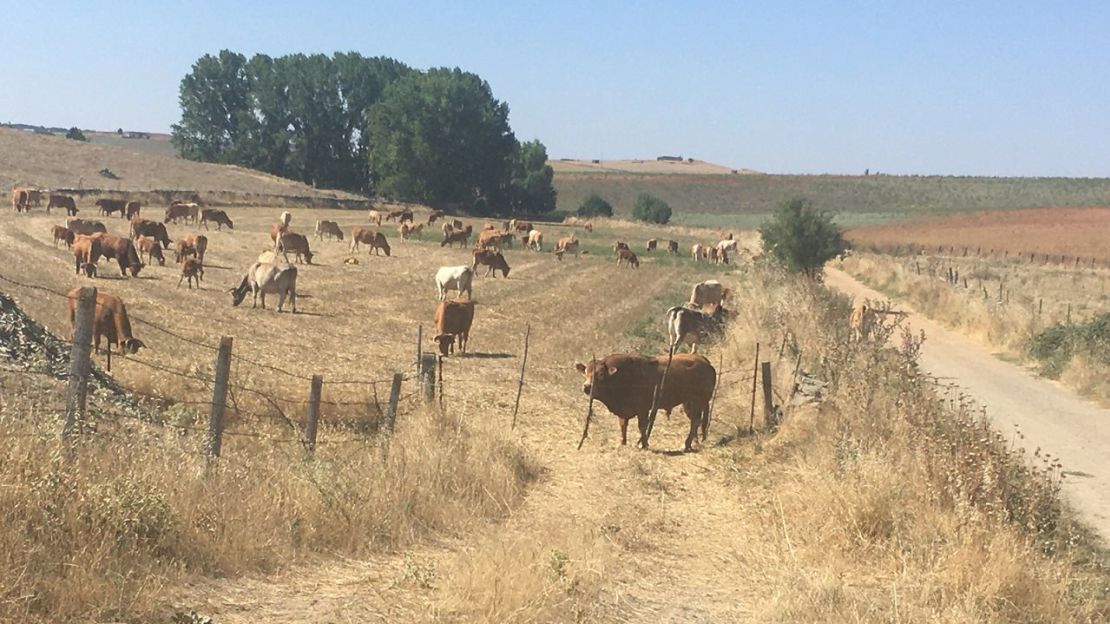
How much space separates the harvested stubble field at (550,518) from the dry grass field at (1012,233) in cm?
5414

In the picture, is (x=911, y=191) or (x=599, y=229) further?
(x=911, y=191)

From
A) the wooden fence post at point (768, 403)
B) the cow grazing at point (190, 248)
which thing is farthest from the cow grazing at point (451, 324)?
the cow grazing at point (190, 248)

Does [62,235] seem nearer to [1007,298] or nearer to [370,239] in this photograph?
[370,239]

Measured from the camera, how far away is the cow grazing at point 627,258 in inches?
1911

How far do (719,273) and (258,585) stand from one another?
136 ft

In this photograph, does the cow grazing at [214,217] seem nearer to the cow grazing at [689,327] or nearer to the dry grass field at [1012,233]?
the cow grazing at [689,327]

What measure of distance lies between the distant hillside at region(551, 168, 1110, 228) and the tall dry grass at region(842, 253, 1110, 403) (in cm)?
6981

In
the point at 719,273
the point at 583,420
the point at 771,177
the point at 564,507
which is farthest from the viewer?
the point at 771,177

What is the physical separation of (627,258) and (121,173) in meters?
46.2

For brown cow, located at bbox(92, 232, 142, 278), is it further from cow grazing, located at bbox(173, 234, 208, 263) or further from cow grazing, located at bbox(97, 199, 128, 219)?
cow grazing, located at bbox(97, 199, 128, 219)

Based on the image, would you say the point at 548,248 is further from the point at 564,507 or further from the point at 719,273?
the point at 564,507

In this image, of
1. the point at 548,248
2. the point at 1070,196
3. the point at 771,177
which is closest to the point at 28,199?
the point at 548,248

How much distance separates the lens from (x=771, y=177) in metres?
157

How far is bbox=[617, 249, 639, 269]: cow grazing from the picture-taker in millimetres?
48531
